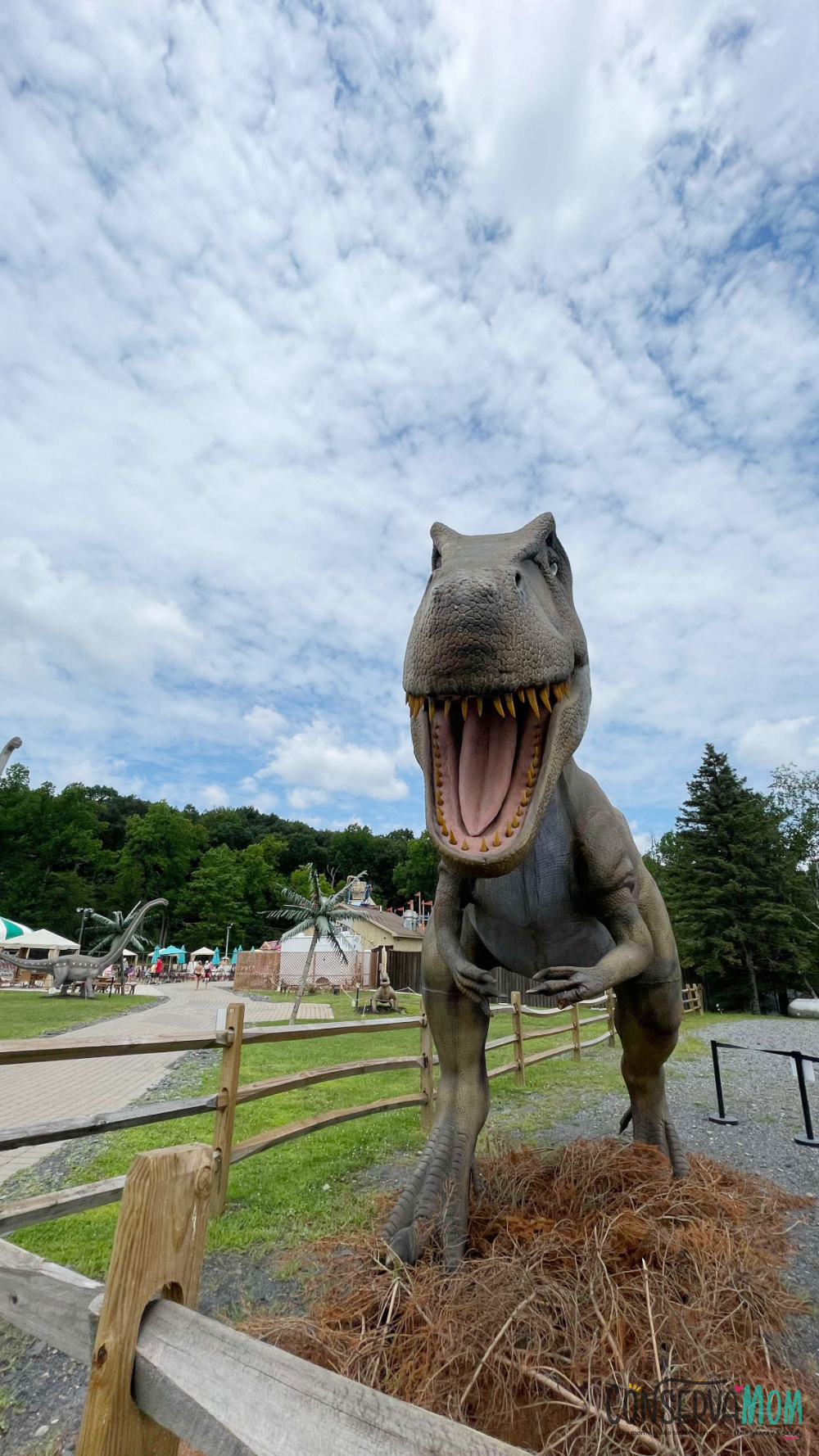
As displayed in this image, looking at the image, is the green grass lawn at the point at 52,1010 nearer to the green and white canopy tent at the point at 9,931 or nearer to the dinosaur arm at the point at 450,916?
the green and white canopy tent at the point at 9,931

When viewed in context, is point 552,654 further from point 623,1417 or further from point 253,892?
point 253,892

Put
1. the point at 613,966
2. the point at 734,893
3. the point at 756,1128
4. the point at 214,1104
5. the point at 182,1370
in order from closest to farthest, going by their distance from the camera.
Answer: the point at 182,1370, the point at 613,966, the point at 214,1104, the point at 756,1128, the point at 734,893

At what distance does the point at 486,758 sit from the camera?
1.61 m

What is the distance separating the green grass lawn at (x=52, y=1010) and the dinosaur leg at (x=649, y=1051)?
7912 millimetres

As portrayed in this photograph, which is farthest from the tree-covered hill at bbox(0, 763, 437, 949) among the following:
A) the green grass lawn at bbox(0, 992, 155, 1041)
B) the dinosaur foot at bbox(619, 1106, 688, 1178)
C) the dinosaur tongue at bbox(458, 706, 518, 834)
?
the dinosaur tongue at bbox(458, 706, 518, 834)

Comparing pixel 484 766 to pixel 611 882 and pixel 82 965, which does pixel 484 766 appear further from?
pixel 82 965

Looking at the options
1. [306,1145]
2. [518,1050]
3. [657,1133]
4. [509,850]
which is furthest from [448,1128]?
[518,1050]

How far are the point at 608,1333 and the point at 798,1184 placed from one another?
3.87 metres

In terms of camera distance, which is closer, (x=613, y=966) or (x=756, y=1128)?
(x=613, y=966)

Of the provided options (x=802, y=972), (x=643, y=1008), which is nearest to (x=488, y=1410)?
(x=643, y=1008)

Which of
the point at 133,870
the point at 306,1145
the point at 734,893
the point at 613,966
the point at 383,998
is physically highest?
the point at 133,870

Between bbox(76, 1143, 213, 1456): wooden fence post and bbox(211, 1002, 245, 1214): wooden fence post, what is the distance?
2608mm

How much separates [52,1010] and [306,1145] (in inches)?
501

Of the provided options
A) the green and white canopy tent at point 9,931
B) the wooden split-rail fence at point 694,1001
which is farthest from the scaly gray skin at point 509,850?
the green and white canopy tent at point 9,931
